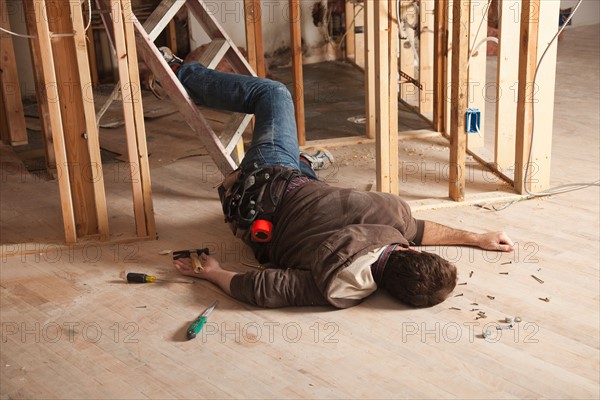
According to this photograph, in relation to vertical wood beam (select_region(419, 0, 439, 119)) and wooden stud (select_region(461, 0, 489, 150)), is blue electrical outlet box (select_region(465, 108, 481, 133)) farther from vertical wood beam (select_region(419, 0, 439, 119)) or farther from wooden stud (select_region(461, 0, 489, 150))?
vertical wood beam (select_region(419, 0, 439, 119))

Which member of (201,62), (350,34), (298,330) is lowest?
(298,330)

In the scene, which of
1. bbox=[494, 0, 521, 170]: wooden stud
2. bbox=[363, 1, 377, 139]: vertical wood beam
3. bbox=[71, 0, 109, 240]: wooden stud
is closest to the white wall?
bbox=[363, 1, 377, 139]: vertical wood beam

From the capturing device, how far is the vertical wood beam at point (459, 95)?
3344 millimetres

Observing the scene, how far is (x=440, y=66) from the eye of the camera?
463cm

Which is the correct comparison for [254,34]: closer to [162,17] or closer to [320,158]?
[162,17]

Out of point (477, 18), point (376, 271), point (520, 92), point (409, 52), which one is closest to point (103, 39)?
point (409, 52)

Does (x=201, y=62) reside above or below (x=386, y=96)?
above

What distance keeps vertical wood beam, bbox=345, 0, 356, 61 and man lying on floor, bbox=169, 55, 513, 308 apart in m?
3.83

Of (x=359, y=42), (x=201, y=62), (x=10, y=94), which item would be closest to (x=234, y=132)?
(x=201, y=62)

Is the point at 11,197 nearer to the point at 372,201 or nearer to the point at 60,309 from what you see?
the point at 60,309

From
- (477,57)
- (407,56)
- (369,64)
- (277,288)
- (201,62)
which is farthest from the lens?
(407,56)

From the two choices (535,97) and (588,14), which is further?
(588,14)

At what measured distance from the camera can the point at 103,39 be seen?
6.76 meters

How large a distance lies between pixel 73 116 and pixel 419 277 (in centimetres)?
158
